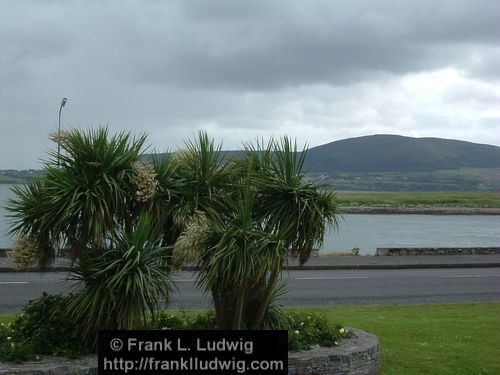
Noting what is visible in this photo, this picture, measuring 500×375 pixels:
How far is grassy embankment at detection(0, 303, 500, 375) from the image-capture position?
821 centimetres

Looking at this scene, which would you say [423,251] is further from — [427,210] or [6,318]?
[427,210]

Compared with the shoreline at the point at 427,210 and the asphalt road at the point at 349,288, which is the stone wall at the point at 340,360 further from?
the shoreline at the point at 427,210

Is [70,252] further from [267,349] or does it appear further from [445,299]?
[445,299]

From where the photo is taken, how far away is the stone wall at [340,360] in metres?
7.14

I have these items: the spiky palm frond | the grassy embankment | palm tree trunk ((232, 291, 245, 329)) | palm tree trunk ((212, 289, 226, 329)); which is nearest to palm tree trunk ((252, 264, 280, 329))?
palm tree trunk ((232, 291, 245, 329))

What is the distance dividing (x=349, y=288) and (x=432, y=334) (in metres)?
6.94

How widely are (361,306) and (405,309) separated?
A: 95 centimetres

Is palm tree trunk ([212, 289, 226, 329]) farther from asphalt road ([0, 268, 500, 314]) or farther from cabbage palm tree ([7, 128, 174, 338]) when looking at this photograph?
asphalt road ([0, 268, 500, 314])

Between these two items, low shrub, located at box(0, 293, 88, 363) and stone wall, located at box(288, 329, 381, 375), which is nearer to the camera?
low shrub, located at box(0, 293, 88, 363)

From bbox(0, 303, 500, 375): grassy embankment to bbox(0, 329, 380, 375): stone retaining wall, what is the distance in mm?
385

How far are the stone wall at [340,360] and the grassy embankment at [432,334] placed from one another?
0.35 metres

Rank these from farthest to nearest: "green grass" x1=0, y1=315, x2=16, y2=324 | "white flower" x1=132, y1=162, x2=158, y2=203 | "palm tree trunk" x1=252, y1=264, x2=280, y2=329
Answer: "green grass" x1=0, y1=315, x2=16, y2=324, "palm tree trunk" x1=252, y1=264, x2=280, y2=329, "white flower" x1=132, y1=162, x2=158, y2=203

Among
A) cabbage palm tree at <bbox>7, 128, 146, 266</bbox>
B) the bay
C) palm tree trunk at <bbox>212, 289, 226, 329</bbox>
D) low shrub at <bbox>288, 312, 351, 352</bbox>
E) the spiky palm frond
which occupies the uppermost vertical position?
cabbage palm tree at <bbox>7, 128, 146, 266</bbox>

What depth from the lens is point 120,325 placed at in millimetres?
6824
